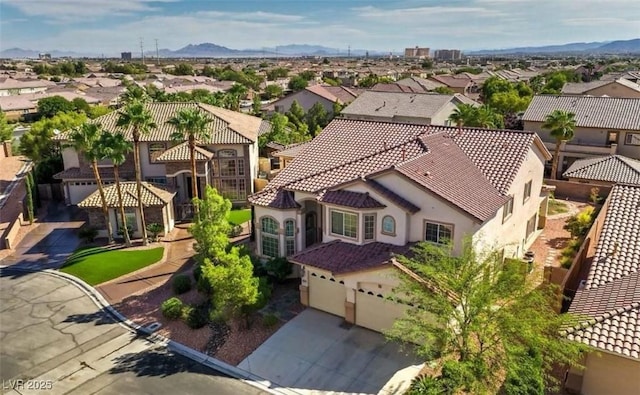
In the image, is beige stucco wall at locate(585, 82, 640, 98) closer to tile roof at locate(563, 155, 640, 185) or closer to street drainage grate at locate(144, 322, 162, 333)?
tile roof at locate(563, 155, 640, 185)

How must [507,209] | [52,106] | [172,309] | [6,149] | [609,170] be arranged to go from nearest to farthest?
[172,309], [507,209], [609,170], [6,149], [52,106]

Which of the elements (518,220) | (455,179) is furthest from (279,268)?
(518,220)

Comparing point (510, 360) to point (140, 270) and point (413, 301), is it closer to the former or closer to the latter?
point (413, 301)

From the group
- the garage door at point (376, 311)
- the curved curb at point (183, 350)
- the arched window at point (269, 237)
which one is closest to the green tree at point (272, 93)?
the curved curb at point (183, 350)

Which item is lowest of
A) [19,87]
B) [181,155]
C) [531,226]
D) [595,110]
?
[531,226]

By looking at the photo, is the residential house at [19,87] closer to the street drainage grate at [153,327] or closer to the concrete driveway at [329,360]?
the street drainage grate at [153,327]

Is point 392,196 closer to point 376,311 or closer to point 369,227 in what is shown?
point 369,227
